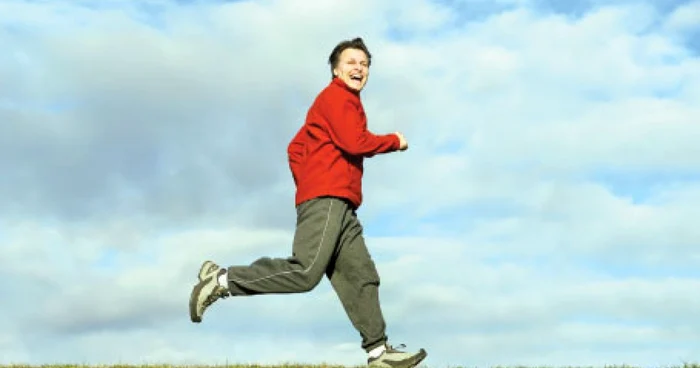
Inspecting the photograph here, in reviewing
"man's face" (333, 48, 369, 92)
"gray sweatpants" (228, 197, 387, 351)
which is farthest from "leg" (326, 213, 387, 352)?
"man's face" (333, 48, 369, 92)

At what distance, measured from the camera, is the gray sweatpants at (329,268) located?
451 inches

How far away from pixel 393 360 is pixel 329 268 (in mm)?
986

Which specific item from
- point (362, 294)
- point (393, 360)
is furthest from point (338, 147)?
point (393, 360)

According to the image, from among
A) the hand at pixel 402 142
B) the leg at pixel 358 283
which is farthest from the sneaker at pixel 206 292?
the hand at pixel 402 142

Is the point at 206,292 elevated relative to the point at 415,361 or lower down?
elevated

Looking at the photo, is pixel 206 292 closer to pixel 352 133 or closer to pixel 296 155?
pixel 296 155

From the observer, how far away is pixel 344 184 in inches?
451

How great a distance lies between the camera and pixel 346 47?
38.8ft

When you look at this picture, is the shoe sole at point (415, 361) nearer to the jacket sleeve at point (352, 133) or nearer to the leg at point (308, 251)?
the leg at point (308, 251)

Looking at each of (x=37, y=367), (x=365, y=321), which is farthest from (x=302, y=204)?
(x=37, y=367)

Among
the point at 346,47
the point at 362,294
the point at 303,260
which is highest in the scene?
the point at 346,47

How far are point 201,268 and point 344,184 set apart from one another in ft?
5.36

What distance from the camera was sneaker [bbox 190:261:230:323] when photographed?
11883mm

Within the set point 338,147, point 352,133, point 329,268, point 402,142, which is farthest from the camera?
point 329,268
